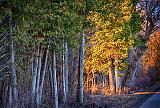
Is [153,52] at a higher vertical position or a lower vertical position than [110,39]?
higher

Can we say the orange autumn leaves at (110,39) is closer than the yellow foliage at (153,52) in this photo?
Yes

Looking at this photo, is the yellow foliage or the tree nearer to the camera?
the tree

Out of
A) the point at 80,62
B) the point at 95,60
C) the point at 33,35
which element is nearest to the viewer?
the point at 33,35

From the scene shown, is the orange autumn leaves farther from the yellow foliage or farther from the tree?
the yellow foliage

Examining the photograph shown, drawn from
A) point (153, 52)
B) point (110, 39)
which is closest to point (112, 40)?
point (110, 39)

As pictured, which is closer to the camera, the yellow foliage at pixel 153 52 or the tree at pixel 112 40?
the tree at pixel 112 40

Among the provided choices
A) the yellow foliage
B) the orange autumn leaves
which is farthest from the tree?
the yellow foliage

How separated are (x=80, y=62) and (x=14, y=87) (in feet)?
22.4

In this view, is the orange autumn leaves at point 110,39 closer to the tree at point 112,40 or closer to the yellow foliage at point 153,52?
the tree at point 112,40

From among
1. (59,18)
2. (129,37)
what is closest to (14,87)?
(59,18)

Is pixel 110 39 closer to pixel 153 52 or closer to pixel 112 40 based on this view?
pixel 112 40

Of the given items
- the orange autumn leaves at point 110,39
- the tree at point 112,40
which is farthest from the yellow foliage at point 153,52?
the orange autumn leaves at point 110,39

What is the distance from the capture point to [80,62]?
61.1 feet

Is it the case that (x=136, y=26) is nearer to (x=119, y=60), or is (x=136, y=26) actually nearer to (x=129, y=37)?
(x=129, y=37)
